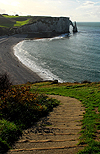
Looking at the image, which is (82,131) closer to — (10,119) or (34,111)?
(34,111)

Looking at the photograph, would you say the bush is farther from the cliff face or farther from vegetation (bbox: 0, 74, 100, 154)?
the cliff face

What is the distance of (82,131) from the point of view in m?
8.45

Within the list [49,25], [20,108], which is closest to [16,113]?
[20,108]

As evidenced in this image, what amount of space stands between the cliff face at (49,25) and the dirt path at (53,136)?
11346 centimetres

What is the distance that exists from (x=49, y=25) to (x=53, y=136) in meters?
127

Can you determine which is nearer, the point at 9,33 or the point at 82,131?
the point at 82,131

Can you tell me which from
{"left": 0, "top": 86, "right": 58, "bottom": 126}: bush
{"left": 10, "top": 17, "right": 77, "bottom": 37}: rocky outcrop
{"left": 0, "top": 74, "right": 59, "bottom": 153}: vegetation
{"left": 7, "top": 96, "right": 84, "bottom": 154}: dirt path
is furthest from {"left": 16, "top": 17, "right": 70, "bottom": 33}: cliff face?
{"left": 7, "top": 96, "right": 84, "bottom": 154}: dirt path

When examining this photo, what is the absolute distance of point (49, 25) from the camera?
125 metres

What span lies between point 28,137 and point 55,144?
5.35 feet

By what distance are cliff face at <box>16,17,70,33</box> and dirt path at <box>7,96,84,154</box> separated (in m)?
113

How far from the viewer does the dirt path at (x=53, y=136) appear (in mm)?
6953

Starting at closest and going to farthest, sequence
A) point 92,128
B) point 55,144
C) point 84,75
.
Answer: point 55,144
point 92,128
point 84,75

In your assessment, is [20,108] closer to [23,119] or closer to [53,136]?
[23,119]

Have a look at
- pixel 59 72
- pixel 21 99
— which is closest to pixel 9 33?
pixel 59 72
